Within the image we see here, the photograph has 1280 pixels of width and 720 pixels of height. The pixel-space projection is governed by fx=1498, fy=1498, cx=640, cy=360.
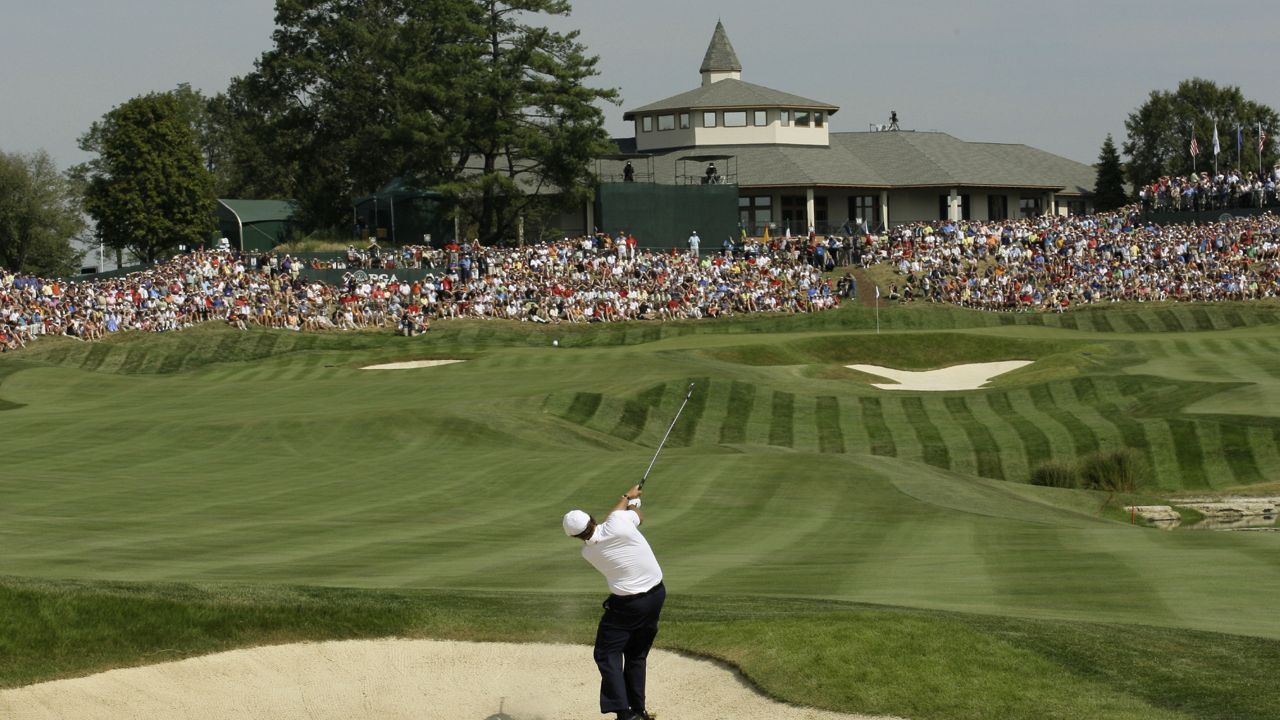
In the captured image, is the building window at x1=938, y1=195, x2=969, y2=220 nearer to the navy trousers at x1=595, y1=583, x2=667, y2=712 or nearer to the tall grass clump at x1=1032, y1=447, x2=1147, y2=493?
the tall grass clump at x1=1032, y1=447, x2=1147, y2=493

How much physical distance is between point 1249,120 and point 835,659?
107247 mm

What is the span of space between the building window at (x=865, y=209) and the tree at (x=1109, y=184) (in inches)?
654

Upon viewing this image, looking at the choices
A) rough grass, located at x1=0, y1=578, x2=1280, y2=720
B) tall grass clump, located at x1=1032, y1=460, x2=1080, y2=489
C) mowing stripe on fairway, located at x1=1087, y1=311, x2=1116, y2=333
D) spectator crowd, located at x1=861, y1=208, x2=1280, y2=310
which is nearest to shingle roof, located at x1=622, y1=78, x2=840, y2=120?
spectator crowd, located at x1=861, y1=208, x2=1280, y2=310

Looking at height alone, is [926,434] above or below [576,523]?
below

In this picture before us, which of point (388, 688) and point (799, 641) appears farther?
point (799, 641)

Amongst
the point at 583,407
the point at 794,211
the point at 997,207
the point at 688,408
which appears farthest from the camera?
the point at 997,207

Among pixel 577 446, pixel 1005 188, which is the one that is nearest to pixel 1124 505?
pixel 577 446

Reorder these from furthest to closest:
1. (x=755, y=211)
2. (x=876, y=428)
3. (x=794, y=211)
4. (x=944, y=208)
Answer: (x=944, y=208) < (x=794, y=211) < (x=755, y=211) < (x=876, y=428)

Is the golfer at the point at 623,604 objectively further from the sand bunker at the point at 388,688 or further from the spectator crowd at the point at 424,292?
the spectator crowd at the point at 424,292

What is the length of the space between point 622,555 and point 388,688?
265cm

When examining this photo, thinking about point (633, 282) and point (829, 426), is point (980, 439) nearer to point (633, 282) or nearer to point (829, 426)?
point (829, 426)

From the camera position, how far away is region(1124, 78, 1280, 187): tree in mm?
107625

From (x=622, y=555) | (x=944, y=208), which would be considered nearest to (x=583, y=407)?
(x=622, y=555)

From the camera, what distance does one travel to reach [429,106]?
74938mm
